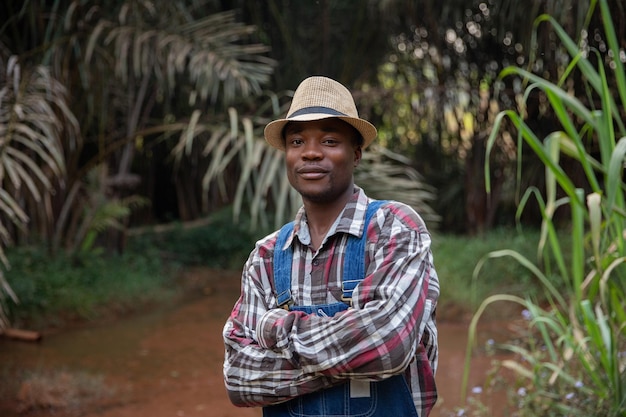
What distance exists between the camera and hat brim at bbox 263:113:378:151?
1703 mm

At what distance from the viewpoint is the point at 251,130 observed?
16.2 ft

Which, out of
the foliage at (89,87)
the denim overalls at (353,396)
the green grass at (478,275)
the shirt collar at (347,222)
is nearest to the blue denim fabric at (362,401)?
the denim overalls at (353,396)

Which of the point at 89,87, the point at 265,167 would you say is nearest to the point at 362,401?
the point at 265,167

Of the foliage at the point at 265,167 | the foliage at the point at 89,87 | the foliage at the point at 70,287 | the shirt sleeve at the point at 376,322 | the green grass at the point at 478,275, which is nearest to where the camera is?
the shirt sleeve at the point at 376,322

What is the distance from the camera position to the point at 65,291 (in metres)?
5.84

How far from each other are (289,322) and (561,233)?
558 centimetres

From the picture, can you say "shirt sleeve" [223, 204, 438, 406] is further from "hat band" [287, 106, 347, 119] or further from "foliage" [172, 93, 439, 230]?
"foliage" [172, 93, 439, 230]

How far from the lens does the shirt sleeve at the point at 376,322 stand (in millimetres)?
1547

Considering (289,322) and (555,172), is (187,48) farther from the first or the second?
(289,322)

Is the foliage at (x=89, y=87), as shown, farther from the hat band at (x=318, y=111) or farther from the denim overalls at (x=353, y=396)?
the denim overalls at (x=353, y=396)

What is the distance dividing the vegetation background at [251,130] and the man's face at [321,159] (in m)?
0.98

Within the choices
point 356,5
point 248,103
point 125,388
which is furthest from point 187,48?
point 356,5

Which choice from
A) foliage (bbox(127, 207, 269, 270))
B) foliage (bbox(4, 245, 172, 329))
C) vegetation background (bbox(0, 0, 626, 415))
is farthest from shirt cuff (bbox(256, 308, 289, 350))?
foliage (bbox(127, 207, 269, 270))

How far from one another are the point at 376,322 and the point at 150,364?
3673mm
